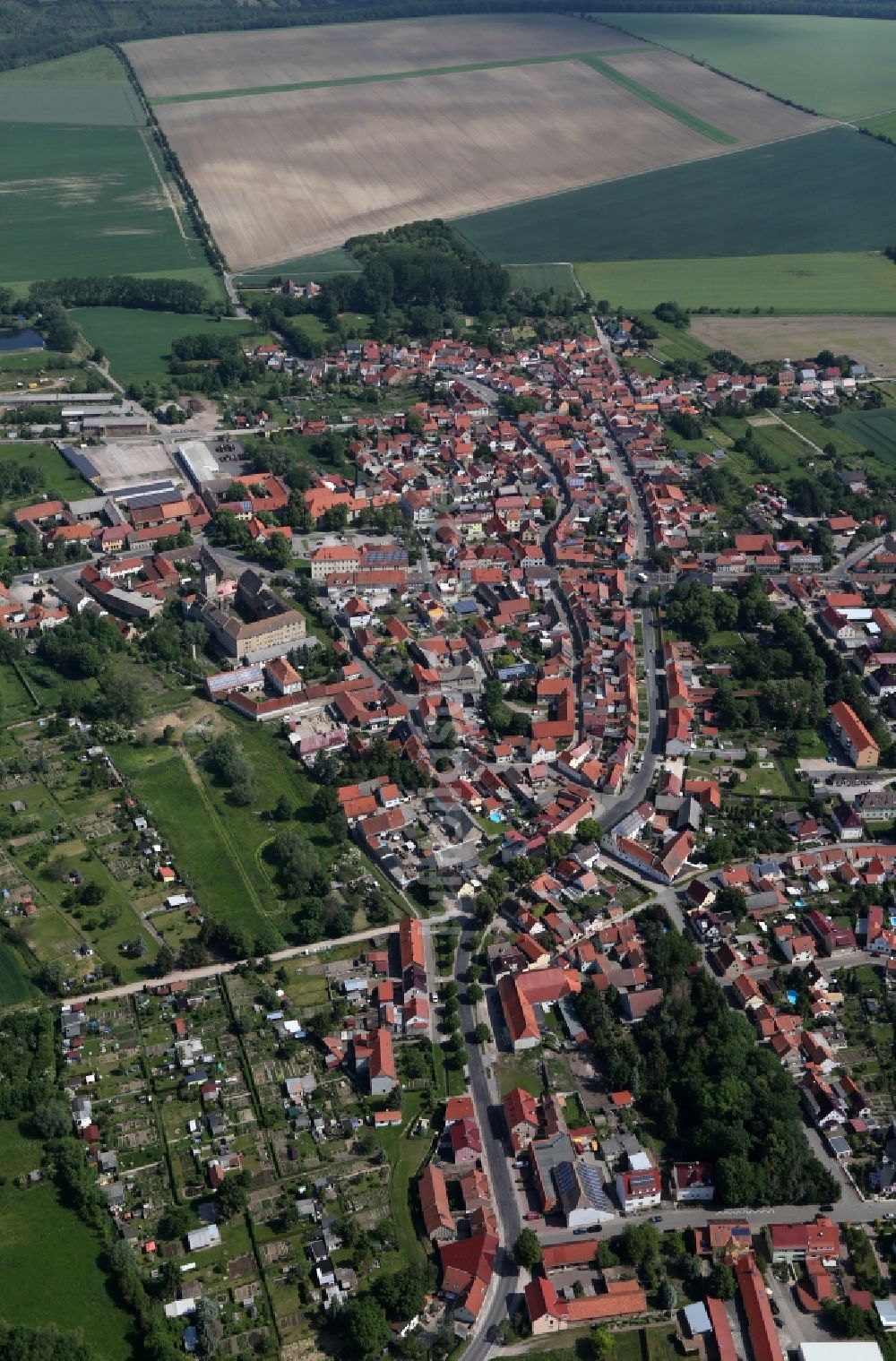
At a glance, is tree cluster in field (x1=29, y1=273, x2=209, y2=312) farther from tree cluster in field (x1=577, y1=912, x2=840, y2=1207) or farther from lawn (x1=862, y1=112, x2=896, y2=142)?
lawn (x1=862, y1=112, x2=896, y2=142)

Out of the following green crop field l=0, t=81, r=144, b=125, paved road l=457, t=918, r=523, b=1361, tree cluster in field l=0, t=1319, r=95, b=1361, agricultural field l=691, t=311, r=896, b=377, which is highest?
green crop field l=0, t=81, r=144, b=125

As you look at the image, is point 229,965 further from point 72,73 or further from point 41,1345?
point 72,73

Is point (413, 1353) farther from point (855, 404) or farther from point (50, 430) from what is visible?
point (855, 404)

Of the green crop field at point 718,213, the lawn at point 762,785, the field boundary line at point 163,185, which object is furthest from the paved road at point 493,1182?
the field boundary line at point 163,185

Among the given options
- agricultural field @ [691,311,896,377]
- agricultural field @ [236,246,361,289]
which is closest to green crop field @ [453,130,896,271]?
agricultural field @ [236,246,361,289]

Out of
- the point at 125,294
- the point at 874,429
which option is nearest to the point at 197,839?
the point at 874,429

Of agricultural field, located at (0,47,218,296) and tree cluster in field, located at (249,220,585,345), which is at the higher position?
agricultural field, located at (0,47,218,296)
